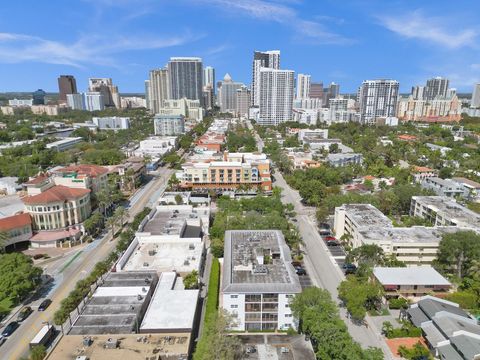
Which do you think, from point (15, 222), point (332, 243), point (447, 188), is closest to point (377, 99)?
point (447, 188)

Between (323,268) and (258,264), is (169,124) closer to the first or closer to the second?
(323,268)

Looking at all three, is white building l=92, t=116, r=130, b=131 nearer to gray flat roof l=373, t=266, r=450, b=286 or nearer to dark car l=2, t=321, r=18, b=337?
dark car l=2, t=321, r=18, b=337

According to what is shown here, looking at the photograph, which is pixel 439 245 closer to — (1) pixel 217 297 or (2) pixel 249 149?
(1) pixel 217 297

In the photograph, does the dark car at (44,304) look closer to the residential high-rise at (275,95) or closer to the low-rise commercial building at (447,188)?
the low-rise commercial building at (447,188)

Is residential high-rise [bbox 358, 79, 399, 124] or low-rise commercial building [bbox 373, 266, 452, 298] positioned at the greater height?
residential high-rise [bbox 358, 79, 399, 124]

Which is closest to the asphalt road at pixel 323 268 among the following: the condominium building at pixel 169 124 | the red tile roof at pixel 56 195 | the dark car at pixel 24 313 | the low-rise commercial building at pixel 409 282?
the low-rise commercial building at pixel 409 282

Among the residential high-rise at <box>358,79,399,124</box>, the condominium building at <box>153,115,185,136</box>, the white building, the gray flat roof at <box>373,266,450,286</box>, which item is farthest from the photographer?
the white building

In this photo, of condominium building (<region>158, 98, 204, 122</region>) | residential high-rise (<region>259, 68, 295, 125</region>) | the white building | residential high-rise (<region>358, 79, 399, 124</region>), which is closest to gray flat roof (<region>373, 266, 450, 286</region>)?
residential high-rise (<region>259, 68, 295, 125</region>)
